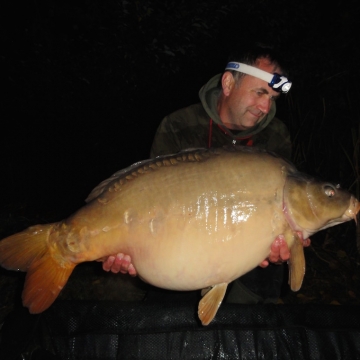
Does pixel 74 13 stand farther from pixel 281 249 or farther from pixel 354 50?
pixel 354 50

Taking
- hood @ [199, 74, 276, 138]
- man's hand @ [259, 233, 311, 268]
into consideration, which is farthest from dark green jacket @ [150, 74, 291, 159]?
man's hand @ [259, 233, 311, 268]

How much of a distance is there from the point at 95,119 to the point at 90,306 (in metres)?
2.91

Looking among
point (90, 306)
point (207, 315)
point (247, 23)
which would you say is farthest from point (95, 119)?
point (207, 315)

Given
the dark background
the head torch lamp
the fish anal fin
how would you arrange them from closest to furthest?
the fish anal fin < the head torch lamp < the dark background

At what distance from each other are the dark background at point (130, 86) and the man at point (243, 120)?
91 cm

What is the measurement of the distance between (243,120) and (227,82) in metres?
0.21

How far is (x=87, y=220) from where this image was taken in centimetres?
129

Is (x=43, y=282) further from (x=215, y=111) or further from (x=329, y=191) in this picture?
(x=215, y=111)

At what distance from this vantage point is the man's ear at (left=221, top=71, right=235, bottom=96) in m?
1.83

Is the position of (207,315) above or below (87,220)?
below

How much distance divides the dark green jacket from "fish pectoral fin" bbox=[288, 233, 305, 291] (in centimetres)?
73

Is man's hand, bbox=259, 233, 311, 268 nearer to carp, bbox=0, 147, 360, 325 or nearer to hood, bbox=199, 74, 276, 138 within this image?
carp, bbox=0, 147, 360, 325

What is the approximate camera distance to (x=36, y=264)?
1.29m

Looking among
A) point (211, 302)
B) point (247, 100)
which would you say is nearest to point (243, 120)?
point (247, 100)
